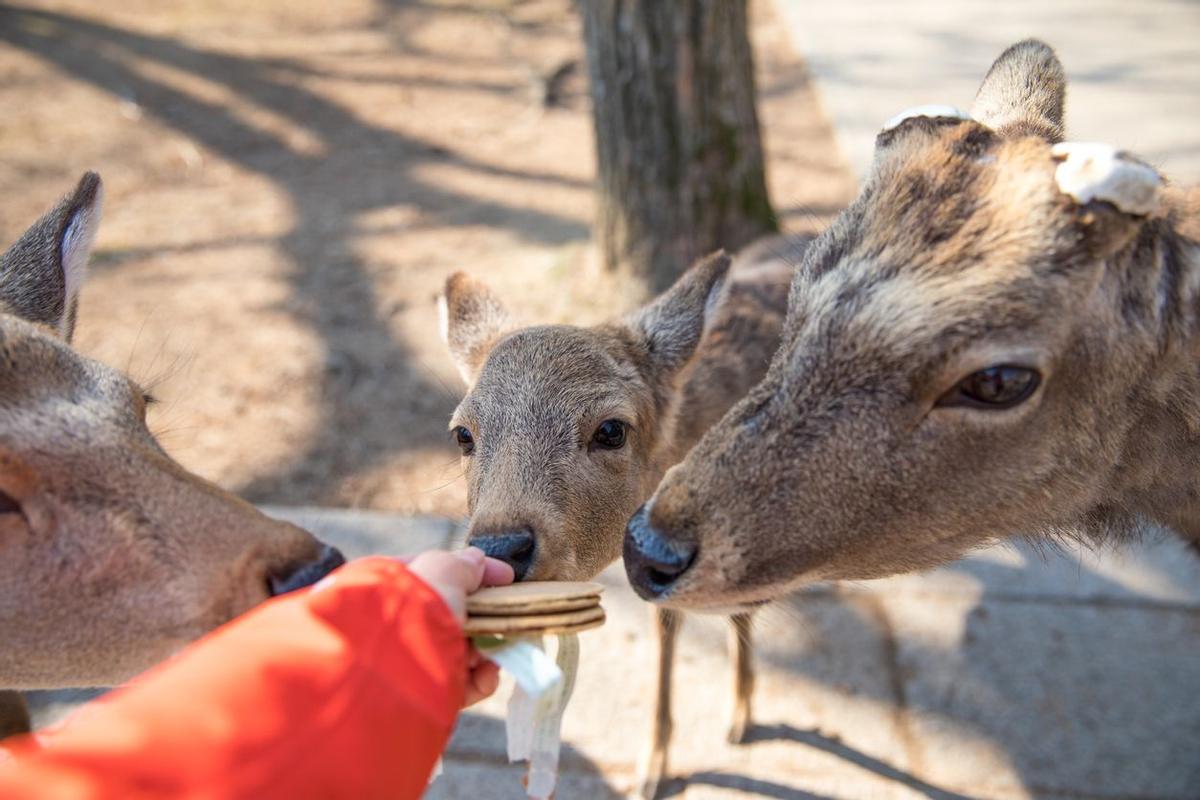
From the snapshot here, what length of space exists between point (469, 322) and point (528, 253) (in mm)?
3552

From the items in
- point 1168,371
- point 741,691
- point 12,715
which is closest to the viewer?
point 1168,371

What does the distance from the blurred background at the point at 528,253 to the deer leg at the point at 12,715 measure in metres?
1.39

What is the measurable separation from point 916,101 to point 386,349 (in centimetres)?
670

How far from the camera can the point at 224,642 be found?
1908mm

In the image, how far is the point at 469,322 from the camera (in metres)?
4.50

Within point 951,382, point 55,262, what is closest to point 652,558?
point 951,382

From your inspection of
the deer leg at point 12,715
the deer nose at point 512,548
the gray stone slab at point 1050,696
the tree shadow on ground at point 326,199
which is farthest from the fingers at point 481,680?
the tree shadow on ground at point 326,199

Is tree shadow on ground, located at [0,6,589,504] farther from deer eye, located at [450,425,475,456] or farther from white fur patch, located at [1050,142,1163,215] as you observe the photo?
white fur patch, located at [1050,142,1163,215]

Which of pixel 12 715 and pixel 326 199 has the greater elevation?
pixel 326 199

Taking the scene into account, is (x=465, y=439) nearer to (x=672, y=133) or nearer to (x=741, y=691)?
(x=741, y=691)

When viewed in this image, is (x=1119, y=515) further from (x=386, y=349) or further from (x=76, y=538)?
(x=386, y=349)

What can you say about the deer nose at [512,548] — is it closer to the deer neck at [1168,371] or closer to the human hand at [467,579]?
the human hand at [467,579]

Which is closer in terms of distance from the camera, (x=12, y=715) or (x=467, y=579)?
(x=467, y=579)

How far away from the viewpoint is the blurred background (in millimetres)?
4324
